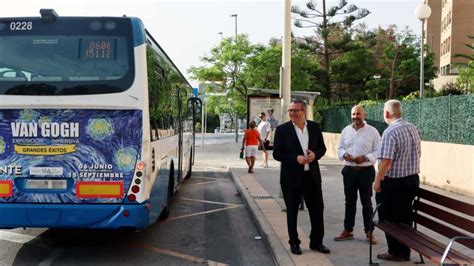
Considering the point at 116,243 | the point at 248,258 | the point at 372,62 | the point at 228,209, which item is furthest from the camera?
the point at 372,62

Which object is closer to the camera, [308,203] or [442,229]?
[442,229]

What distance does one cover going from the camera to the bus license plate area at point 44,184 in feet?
20.7

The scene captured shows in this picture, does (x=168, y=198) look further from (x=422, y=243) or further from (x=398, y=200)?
(x=422, y=243)

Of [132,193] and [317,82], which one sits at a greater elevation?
[317,82]

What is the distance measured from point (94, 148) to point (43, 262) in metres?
1.57

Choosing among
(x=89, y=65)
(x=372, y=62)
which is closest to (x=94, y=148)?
(x=89, y=65)

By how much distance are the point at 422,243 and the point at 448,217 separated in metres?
0.37

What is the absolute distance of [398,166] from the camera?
5.69 meters

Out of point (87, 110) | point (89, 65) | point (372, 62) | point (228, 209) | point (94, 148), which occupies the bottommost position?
point (228, 209)

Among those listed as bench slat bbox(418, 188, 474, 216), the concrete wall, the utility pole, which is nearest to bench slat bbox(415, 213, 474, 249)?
bench slat bbox(418, 188, 474, 216)

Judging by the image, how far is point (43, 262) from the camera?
653cm

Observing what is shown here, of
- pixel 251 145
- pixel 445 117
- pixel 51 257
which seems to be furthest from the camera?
pixel 251 145

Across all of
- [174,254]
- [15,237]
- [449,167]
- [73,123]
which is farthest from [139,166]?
[449,167]

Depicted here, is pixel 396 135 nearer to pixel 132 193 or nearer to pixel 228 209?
pixel 132 193
